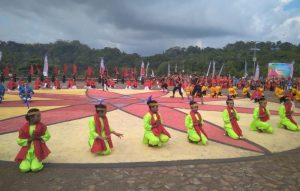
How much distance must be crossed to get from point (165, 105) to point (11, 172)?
10326 millimetres

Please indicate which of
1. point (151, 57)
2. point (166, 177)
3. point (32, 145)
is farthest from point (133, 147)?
point (151, 57)

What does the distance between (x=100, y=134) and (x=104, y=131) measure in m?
0.14

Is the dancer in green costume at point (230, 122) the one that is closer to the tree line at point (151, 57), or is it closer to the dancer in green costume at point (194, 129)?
the dancer in green costume at point (194, 129)

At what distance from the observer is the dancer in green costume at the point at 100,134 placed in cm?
710

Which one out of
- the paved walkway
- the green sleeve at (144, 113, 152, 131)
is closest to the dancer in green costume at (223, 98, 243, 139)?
the paved walkway

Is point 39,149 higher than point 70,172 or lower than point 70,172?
higher

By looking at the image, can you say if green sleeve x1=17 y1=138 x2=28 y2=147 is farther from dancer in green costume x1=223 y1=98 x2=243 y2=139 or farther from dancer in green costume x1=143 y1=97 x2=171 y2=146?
dancer in green costume x1=223 y1=98 x2=243 y2=139

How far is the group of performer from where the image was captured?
20.4 feet

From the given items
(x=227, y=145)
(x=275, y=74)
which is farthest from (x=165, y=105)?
(x=275, y=74)

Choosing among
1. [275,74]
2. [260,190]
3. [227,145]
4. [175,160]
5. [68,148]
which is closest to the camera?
[260,190]

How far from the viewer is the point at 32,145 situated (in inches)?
248

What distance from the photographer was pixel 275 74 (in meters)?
42.7

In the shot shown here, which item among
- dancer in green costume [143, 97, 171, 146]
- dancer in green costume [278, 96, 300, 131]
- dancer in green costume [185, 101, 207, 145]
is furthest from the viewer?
dancer in green costume [278, 96, 300, 131]

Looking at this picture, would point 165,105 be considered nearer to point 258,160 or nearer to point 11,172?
point 258,160
